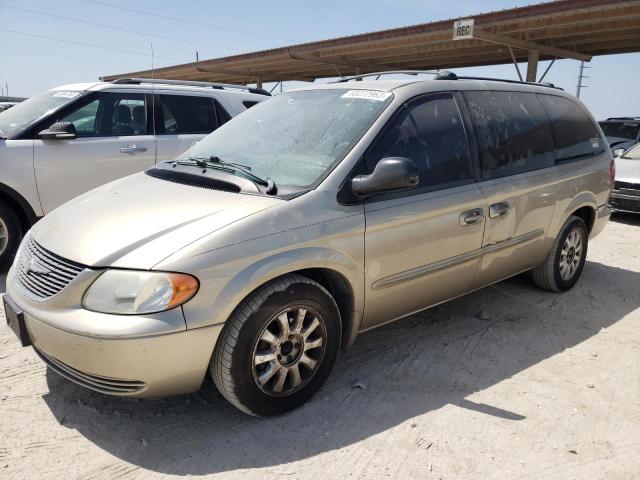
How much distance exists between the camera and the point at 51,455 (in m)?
2.45

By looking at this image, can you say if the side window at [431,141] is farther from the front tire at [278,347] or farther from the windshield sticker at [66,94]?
the windshield sticker at [66,94]

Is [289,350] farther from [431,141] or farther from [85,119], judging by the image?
[85,119]

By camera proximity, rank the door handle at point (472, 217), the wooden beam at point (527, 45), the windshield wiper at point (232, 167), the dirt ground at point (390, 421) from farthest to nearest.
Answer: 1. the wooden beam at point (527, 45)
2. the door handle at point (472, 217)
3. the windshield wiper at point (232, 167)
4. the dirt ground at point (390, 421)

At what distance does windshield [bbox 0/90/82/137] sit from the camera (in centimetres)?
523

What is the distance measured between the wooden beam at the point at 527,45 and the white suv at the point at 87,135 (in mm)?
8817

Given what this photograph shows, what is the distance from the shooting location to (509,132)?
3840mm

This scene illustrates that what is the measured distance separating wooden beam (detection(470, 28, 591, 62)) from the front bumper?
40.3 feet

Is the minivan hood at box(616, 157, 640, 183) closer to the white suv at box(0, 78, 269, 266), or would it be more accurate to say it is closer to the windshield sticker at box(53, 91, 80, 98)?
the white suv at box(0, 78, 269, 266)

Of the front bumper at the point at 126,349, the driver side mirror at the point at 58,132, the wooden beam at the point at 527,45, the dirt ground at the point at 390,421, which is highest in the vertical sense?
the wooden beam at the point at 527,45

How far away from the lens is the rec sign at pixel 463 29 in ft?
41.0

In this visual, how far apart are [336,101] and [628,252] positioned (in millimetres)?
4758

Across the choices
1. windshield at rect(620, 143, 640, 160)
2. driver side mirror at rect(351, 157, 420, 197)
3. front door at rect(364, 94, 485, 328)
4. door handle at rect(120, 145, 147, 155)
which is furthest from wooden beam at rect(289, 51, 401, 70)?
driver side mirror at rect(351, 157, 420, 197)

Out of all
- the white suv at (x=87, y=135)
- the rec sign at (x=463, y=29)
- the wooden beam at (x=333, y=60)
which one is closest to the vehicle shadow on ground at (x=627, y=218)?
the rec sign at (x=463, y=29)

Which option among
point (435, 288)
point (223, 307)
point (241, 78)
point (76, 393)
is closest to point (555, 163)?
point (435, 288)
